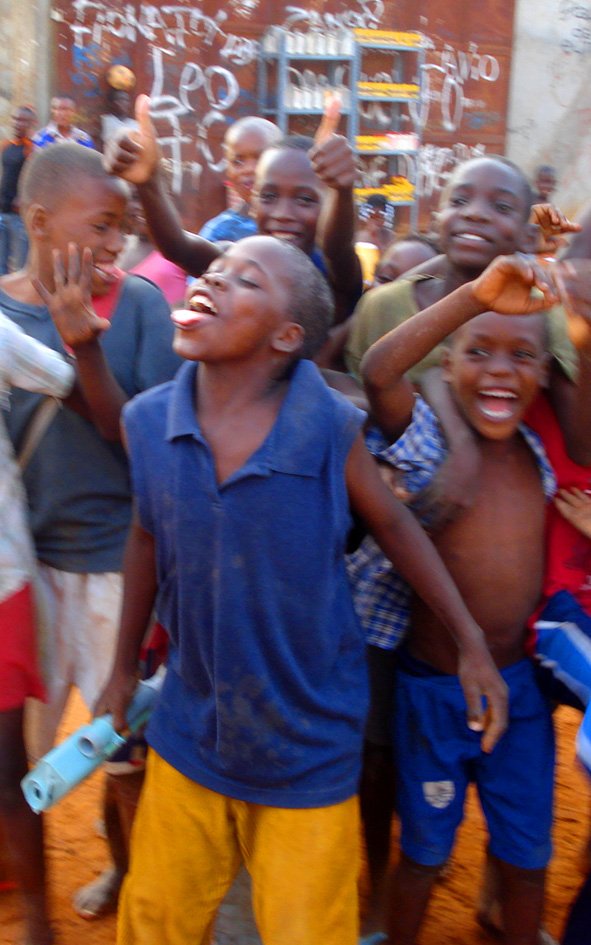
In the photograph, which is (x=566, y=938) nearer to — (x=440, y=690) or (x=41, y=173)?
(x=440, y=690)

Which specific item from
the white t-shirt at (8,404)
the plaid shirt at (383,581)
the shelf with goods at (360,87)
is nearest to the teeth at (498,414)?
the plaid shirt at (383,581)

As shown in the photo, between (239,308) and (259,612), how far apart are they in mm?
554

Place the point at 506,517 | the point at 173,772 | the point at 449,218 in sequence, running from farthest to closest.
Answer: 1. the point at 449,218
2. the point at 506,517
3. the point at 173,772

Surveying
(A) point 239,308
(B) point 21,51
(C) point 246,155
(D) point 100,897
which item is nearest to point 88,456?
(A) point 239,308

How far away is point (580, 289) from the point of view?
1811 mm

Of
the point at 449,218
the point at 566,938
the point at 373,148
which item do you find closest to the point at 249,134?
the point at 449,218

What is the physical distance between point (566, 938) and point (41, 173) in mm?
2065

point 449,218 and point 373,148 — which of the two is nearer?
point 449,218

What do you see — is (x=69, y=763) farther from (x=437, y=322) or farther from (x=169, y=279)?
(x=169, y=279)

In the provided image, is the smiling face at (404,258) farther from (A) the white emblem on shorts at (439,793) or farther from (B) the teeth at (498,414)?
(A) the white emblem on shorts at (439,793)

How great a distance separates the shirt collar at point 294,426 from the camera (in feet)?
5.42

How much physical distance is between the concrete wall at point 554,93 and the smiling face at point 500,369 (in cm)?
1083

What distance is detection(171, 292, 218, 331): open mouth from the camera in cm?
171

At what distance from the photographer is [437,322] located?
1.85 m
